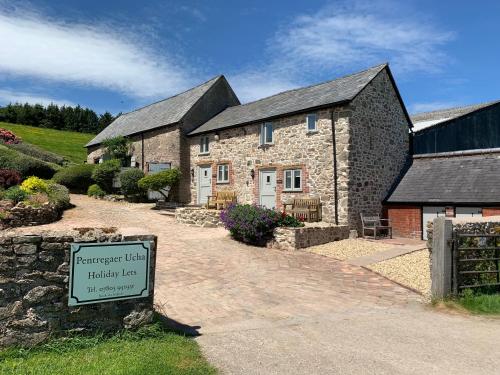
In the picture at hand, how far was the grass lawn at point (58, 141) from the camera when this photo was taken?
48.9 m

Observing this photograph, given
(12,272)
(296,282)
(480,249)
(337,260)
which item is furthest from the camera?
(337,260)

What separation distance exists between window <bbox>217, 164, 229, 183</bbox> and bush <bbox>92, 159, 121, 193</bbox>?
7.97 meters

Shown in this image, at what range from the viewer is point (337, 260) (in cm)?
1246

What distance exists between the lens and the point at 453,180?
1728 centimetres

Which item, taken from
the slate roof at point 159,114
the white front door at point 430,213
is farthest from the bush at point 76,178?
the white front door at point 430,213

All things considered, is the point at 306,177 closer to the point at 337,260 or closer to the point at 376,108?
the point at 376,108

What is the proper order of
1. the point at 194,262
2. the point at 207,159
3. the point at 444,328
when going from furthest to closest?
the point at 207,159 → the point at 194,262 → the point at 444,328

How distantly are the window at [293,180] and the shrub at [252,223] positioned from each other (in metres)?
4.38

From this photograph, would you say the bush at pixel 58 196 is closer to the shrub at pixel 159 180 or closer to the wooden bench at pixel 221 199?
the shrub at pixel 159 180

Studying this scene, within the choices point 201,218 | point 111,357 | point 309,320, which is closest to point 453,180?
point 201,218

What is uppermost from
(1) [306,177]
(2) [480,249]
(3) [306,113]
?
(3) [306,113]

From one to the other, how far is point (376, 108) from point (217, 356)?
16.5 metres

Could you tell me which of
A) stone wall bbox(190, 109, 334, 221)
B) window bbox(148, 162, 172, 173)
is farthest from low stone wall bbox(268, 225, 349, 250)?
window bbox(148, 162, 172, 173)

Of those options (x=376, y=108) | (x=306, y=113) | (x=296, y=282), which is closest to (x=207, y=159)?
(x=306, y=113)
